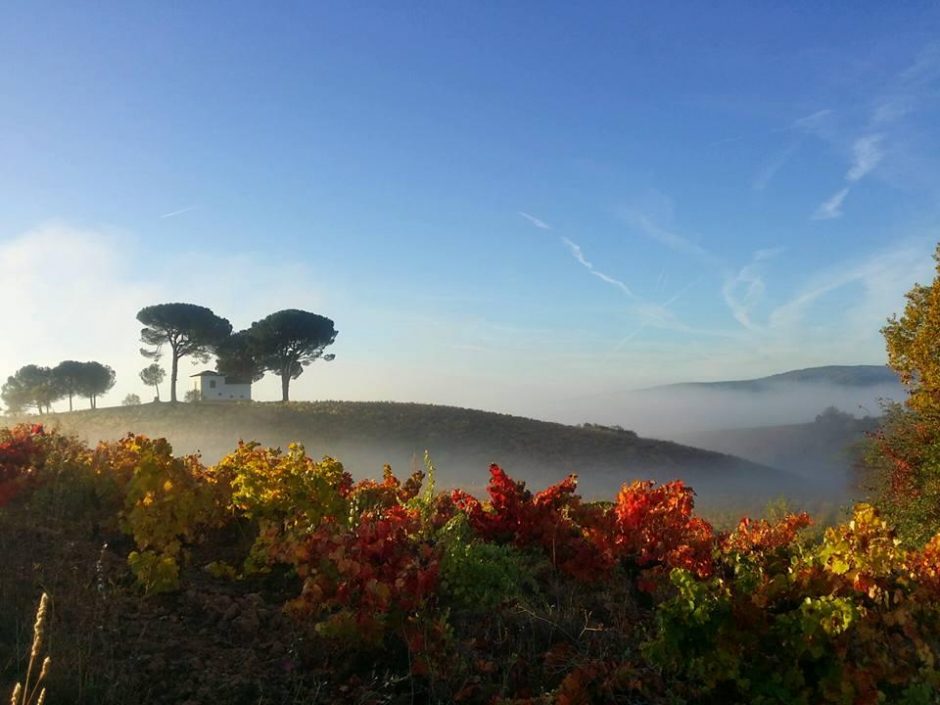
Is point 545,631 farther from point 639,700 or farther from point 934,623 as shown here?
point 934,623

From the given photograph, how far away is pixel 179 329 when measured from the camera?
54.7 m

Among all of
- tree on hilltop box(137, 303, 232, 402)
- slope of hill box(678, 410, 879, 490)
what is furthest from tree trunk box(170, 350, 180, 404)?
slope of hill box(678, 410, 879, 490)

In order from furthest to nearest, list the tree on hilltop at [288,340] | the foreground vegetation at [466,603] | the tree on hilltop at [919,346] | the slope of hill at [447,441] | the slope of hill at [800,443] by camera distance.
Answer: the tree on hilltop at [288,340] < the slope of hill at [800,443] < the slope of hill at [447,441] < the tree on hilltop at [919,346] < the foreground vegetation at [466,603]

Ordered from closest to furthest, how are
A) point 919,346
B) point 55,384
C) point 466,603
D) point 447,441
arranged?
1. point 466,603
2. point 919,346
3. point 447,441
4. point 55,384

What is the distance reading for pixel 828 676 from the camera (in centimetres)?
375

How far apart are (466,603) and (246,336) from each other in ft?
174

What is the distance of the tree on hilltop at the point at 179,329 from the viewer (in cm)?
5416

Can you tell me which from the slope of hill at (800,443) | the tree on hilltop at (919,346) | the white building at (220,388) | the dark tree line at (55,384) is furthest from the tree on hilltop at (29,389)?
the tree on hilltop at (919,346)

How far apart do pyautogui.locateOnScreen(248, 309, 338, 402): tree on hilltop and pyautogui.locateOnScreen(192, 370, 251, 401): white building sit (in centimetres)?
362

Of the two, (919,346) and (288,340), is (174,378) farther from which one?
(919,346)

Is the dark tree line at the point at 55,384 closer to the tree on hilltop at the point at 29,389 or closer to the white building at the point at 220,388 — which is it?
the tree on hilltop at the point at 29,389

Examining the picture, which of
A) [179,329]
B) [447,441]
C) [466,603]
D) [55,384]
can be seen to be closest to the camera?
[466,603]

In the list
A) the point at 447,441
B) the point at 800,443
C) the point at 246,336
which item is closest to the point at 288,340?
the point at 246,336

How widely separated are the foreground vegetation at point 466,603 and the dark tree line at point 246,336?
49063 millimetres
